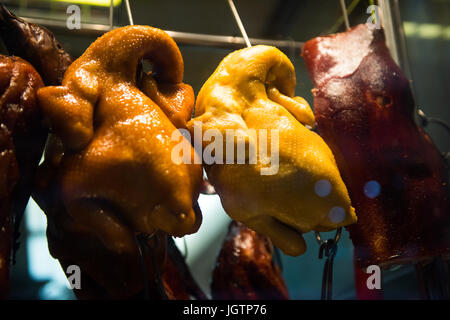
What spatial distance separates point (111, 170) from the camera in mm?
673

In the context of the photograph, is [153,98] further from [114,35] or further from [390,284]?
[390,284]

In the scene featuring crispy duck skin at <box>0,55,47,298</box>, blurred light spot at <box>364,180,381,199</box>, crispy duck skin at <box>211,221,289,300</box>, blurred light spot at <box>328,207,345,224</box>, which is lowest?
crispy duck skin at <box>211,221,289,300</box>

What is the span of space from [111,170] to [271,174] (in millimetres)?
275

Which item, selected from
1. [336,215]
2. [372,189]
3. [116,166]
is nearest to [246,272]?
[372,189]

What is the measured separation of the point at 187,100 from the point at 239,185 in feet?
0.70

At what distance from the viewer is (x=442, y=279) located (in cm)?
110

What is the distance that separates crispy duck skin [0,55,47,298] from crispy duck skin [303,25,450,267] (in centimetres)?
69

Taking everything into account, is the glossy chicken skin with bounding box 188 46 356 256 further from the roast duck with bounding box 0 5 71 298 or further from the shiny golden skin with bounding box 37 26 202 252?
the roast duck with bounding box 0 5 71 298

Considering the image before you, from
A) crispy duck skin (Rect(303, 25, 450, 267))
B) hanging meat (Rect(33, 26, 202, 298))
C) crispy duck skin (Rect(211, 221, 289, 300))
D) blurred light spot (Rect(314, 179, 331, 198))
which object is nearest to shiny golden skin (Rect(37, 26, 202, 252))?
hanging meat (Rect(33, 26, 202, 298))

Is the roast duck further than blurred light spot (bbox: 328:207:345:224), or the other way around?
blurred light spot (bbox: 328:207:345:224)

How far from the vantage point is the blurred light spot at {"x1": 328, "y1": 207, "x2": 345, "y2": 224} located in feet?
2.47

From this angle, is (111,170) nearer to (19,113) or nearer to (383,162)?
(19,113)

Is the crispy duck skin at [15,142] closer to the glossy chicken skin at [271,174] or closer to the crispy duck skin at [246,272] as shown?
the glossy chicken skin at [271,174]
